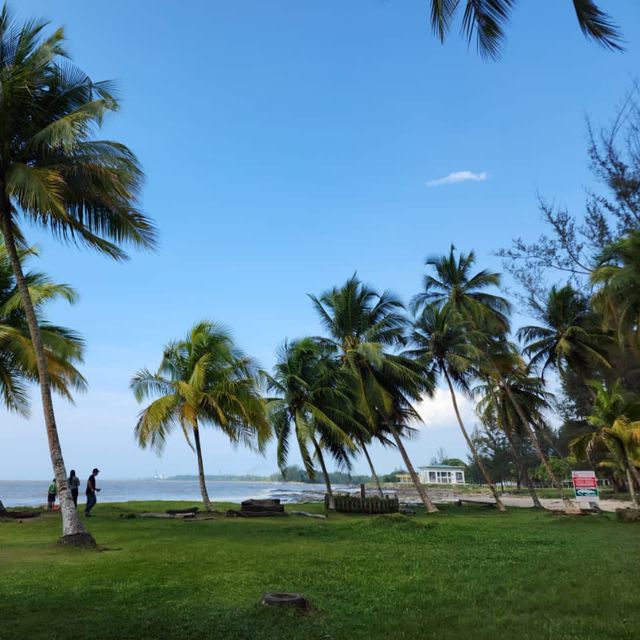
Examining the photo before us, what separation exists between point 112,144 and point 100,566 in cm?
836

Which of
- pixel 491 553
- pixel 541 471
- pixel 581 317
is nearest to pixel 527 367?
pixel 581 317

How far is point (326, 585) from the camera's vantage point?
6902 millimetres

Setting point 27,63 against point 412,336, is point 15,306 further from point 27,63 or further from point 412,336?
point 412,336

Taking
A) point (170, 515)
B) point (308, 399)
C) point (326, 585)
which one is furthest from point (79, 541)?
point (308, 399)

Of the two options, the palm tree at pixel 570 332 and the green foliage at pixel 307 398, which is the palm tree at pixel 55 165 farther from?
the palm tree at pixel 570 332

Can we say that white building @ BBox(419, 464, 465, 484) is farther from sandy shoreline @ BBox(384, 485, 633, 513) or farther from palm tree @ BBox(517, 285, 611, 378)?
palm tree @ BBox(517, 285, 611, 378)

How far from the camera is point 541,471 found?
225 ft

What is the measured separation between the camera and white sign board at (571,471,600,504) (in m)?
21.5

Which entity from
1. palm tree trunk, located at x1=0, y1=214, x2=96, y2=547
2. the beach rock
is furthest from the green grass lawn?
the beach rock

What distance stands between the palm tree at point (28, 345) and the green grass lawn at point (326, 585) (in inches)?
202

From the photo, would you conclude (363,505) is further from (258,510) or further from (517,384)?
(517,384)

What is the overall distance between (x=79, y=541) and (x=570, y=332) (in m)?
→ 26.7

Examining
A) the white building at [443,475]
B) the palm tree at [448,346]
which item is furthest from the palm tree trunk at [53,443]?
the white building at [443,475]

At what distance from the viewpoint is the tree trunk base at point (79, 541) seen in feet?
32.0
